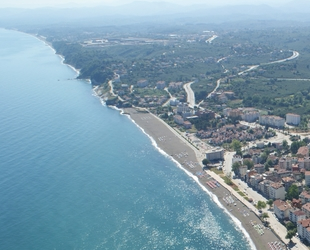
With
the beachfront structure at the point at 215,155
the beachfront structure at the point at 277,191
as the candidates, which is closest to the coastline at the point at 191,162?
the beachfront structure at the point at 215,155

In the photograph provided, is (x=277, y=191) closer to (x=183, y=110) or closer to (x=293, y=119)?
(x=293, y=119)

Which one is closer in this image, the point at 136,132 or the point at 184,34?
the point at 136,132

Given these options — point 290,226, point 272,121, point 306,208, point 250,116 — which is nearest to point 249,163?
point 306,208

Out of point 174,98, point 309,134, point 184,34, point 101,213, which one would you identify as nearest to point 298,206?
point 101,213

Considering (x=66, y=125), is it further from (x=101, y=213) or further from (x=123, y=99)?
(x=101, y=213)

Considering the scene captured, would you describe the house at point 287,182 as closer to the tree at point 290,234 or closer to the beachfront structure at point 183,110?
the tree at point 290,234

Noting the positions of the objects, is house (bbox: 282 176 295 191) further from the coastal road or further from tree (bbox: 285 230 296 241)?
the coastal road
